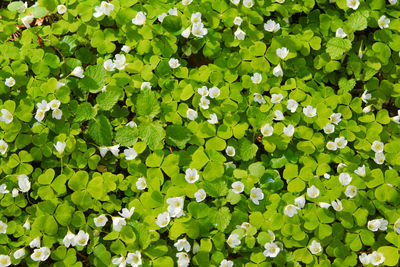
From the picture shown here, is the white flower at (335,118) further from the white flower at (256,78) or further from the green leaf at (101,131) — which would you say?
the green leaf at (101,131)

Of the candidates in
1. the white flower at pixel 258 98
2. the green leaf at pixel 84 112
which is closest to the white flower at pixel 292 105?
the white flower at pixel 258 98

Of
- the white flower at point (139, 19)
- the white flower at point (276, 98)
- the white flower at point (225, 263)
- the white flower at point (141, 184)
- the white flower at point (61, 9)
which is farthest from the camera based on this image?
the white flower at point (61, 9)

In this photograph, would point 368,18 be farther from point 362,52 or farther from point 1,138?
point 1,138

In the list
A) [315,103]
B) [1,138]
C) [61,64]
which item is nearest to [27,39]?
[61,64]

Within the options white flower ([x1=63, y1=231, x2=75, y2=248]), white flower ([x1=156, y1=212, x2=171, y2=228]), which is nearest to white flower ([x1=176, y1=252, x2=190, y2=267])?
white flower ([x1=156, y1=212, x2=171, y2=228])

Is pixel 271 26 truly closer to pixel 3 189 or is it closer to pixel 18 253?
pixel 3 189

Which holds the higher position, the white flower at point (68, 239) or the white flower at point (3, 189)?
the white flower at point (3, 189)
